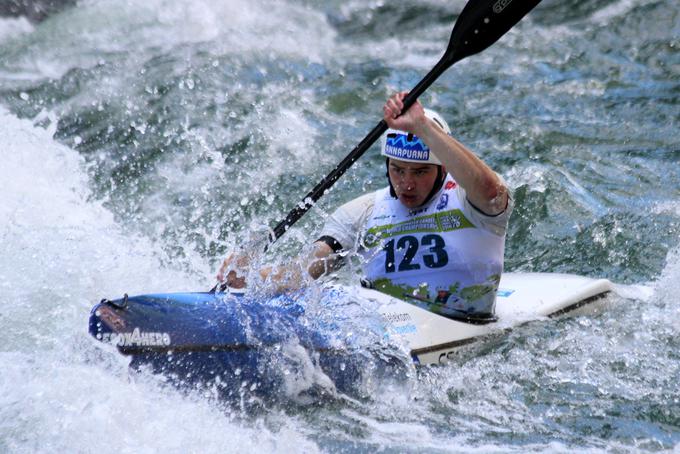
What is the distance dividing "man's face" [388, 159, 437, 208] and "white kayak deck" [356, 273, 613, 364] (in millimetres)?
492

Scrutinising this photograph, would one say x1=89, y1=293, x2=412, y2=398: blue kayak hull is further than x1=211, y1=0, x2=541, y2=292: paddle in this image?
No

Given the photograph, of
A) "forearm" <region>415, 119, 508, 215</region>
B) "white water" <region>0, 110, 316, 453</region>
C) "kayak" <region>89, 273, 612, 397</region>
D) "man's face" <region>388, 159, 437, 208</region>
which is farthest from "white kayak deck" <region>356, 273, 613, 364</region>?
"white water" <region>0, 110, 316, 453</region>

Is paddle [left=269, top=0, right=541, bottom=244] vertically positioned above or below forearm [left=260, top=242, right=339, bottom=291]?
above

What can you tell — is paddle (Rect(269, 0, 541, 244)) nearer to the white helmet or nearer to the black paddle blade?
the black paddle blade

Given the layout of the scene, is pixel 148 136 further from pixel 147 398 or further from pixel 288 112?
pixel 147 398

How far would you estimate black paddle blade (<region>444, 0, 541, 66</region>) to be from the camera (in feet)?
16.3

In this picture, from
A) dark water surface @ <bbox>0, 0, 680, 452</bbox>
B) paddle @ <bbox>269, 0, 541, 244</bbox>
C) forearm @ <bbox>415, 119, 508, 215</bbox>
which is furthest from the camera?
paddle @ <bbox>269, 0, 541, 244</bbox>

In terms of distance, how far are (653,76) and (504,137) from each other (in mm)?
1894

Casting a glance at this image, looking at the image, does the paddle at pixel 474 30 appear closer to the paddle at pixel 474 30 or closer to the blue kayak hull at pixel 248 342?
the paddle at pixel 474 30

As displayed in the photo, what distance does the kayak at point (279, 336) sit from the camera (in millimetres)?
4008

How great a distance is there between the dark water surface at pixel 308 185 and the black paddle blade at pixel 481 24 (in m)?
1.15

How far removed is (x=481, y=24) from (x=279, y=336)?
76.7 inches

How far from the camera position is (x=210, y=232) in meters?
7.71

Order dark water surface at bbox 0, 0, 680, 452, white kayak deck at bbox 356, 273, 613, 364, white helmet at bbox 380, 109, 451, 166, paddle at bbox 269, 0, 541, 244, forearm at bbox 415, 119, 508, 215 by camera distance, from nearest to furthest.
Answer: dark water surface at bbox 0, 0, 680, 452 → forearm at bbox 415, 119, 508, 215 → white kayak deck at bbox 356, 273, 613, 364 → white helmet at bbox 380, 109, 451, 166 → paddle at bbox 269, 0, 541, 244
